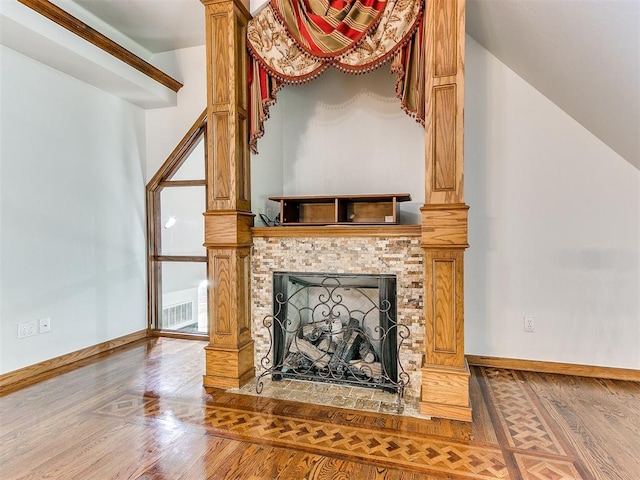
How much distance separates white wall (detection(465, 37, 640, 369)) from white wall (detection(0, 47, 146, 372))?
319 cm

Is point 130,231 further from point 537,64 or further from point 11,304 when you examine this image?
point 537,64

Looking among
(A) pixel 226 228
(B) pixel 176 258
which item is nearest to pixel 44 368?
(B) pixel 176 258

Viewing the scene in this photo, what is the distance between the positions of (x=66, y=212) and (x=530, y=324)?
3872 millimetres

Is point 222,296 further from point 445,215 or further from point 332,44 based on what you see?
point 332,44

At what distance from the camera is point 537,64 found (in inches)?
97.7

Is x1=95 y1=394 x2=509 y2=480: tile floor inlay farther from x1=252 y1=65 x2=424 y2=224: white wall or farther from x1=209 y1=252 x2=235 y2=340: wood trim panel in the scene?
x1=252 y1=65 x2=424 y2=224: white wall

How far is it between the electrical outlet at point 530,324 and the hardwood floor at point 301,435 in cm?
36

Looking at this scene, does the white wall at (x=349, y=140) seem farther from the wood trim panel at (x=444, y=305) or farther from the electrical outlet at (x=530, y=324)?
the electrical outlet at (x=530, y=324)

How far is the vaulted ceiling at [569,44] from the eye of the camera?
180 centimetres

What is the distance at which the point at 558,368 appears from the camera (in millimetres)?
2713

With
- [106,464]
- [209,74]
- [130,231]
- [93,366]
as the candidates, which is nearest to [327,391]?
[106,464]

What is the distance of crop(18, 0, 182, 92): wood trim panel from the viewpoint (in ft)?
7.98

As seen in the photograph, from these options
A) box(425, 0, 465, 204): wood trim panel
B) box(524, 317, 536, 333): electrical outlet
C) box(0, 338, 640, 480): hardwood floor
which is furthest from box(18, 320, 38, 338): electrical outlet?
box(524, 317, 536, 333): electrical outlet

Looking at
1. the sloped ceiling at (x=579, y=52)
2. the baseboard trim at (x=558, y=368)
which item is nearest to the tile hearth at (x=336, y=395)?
the baseboard trim at (x=558, y=368)
